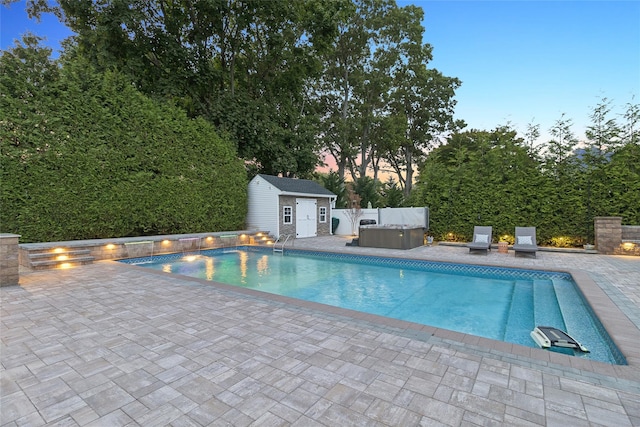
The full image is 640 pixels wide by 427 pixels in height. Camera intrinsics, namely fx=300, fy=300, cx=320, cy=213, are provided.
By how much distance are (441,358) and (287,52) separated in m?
20.1

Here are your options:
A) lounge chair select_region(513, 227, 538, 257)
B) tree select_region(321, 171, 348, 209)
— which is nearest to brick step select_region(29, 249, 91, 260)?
lounge chair select_region(513, 227, 538, 257)

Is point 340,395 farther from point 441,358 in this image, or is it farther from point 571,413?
point 571,413

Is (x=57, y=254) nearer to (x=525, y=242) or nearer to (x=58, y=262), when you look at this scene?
(x=58, y=262)

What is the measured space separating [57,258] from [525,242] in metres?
13.6

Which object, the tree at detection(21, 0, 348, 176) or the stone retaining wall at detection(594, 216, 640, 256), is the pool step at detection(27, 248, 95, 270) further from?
the stone retaining wall at detection(594, 216, 640, 256)

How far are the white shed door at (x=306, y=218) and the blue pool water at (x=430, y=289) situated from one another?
478cm

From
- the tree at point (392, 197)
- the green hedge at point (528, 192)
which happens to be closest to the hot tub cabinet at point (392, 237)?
the green hedge at point (528, 192)

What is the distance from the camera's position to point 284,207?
49.5 feet

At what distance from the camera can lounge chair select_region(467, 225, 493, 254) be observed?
984 cm

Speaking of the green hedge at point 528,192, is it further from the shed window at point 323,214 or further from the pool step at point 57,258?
the pool step at point 57,258

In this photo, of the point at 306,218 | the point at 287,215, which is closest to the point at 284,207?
the point at 287,215

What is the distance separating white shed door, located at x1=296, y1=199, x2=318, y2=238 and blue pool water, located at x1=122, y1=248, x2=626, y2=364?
15.7 ft

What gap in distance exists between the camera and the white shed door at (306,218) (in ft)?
51.8

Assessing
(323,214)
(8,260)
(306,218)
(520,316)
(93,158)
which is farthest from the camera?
(323,214)
